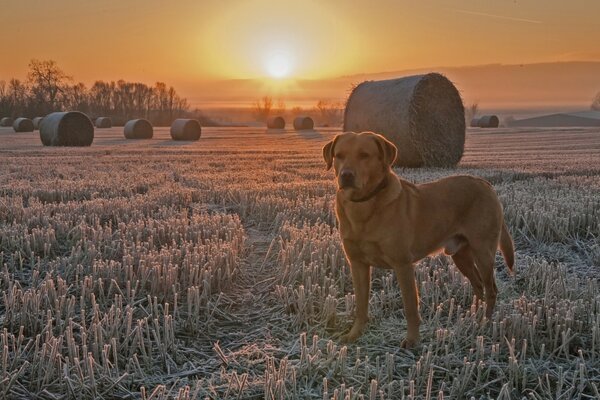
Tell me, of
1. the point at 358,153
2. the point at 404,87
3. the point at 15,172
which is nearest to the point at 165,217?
the point at 358,153

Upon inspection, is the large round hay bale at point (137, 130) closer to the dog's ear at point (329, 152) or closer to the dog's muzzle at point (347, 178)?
the dog's ear at point (329, 152)

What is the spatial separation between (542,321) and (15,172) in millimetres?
12805

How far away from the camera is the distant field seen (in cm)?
333

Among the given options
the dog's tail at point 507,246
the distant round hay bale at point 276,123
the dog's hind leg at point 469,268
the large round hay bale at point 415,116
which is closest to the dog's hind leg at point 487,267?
the dog's hind leg at point 469,268

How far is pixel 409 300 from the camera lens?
12.6ft

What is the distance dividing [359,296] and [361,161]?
1.00 m

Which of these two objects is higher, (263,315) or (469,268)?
(469,268)

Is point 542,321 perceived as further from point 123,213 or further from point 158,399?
point 123,213

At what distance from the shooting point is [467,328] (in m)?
3.98

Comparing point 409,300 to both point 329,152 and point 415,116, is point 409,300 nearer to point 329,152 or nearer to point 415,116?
point 329,152

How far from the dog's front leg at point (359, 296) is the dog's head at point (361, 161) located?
22.3 inches

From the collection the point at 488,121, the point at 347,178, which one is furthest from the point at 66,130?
the point at 488,121

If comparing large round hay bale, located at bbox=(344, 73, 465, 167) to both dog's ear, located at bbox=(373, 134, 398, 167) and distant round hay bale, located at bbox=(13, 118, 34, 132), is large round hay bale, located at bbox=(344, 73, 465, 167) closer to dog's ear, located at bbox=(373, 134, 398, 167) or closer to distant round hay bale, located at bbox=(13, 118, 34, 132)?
dog's ear, located at bbox=(373, 134, 398, 167)

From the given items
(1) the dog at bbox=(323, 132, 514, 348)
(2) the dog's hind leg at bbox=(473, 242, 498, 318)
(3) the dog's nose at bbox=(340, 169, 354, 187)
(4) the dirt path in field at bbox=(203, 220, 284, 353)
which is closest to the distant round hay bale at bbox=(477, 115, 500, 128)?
(4) the dirt path in field at bbox=(203, 220, 284, 353)
